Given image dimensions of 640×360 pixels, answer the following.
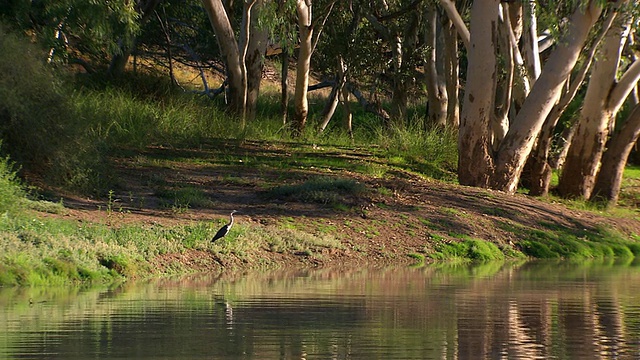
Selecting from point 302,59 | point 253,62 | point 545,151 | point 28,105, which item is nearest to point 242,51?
point 253,62

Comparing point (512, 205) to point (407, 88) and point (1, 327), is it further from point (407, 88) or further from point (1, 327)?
point (1, 327)

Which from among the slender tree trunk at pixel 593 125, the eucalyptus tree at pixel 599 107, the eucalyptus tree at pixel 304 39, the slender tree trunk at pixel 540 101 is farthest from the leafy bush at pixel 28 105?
the slender tree trunk at pixel 593 125

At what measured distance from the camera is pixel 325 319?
34.7ft

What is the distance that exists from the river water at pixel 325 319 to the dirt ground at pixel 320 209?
2228mm

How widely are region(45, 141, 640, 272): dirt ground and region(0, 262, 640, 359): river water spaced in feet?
7.31

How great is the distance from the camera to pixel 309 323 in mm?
10281

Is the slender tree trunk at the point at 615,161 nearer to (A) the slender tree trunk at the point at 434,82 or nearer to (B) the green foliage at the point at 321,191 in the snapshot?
(A) the slender tree trunk at the point at 434,82

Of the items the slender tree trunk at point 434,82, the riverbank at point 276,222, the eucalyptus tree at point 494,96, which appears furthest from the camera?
the slender tree trunk at point 434,82

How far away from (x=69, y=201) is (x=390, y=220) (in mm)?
5297

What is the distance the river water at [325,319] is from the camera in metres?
8.80

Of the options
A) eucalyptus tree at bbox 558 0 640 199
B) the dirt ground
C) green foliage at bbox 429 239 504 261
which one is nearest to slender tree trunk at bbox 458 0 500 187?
the dirt ground

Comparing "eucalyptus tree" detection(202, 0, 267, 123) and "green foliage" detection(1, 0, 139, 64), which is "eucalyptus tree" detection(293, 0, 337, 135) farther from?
"green foliage" detection(1, 0, 139, 64)

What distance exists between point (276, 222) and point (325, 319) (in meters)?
7.43

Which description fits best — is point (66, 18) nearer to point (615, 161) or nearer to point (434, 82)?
point (434, 82)
